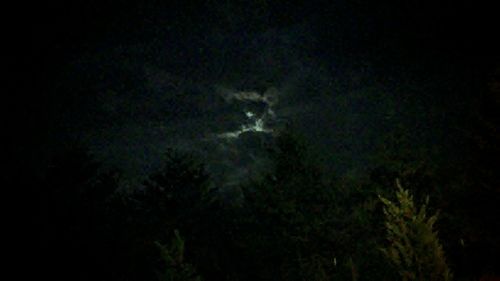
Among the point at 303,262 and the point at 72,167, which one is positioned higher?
the point at 72,167

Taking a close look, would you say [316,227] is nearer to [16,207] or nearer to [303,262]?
[303,262]

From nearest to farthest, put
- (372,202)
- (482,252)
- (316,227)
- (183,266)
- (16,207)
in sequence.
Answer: (183,266), (16,207), (482,252), (372,202), (316,227)

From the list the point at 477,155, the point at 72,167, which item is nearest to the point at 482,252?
the point at 477,155

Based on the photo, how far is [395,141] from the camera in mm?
17875

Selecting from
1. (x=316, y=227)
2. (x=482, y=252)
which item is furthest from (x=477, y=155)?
(x=316, y=227)

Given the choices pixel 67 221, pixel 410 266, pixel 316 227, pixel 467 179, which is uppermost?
pixel 316 227

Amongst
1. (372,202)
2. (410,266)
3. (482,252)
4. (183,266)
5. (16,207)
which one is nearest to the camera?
(410,266)

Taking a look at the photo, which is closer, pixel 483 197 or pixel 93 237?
pixel 93 237

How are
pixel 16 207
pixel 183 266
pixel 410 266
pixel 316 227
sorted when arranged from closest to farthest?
pixel 410 266, pixel 183 266, pixel 16 207, pixel 316 227

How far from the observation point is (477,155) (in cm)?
1284

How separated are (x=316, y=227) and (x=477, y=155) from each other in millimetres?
8408

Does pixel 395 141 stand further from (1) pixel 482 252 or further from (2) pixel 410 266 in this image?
(2) pixel 410 266

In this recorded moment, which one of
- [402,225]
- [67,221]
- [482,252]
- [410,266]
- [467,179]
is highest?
[467,179]

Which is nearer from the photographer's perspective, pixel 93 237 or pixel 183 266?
pixel 183 266
